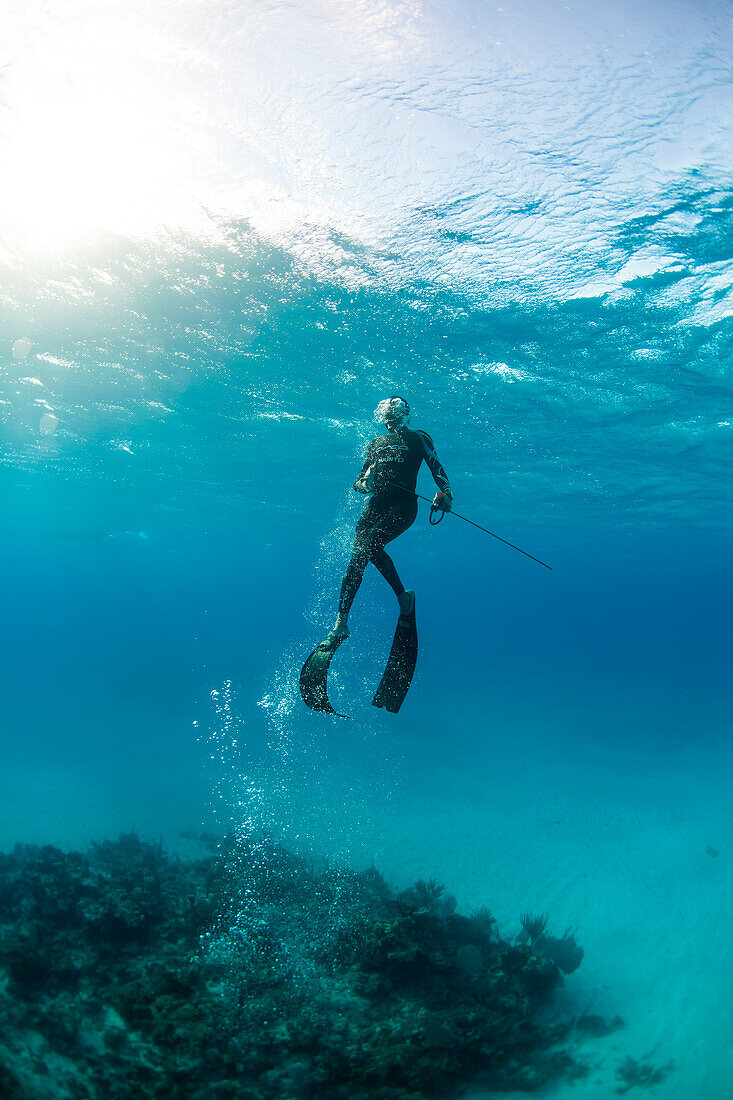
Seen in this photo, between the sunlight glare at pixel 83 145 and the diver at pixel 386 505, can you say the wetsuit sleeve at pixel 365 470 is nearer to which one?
the diver at pixel 386 505

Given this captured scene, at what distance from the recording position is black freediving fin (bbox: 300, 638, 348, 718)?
17.2ft

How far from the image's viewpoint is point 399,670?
224 inches

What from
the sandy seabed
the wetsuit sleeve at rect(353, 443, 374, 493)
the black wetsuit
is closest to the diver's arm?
the black wetsuit

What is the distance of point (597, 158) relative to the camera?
24.8 feet

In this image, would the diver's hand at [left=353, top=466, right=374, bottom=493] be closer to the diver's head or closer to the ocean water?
the diver's head

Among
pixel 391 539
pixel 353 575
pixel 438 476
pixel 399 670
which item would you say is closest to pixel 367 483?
pixel 391 539

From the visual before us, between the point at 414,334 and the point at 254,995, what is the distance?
529 inches

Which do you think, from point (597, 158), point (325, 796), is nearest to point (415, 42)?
point (597, 158)

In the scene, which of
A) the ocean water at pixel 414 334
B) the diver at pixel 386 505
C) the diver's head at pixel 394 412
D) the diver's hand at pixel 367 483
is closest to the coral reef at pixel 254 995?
the ocean water at pixel 414 334

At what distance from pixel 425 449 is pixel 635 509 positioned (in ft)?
94.4

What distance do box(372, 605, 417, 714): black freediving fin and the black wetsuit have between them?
0.51 m

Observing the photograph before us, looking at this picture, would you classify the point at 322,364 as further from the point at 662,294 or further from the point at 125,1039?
the point at 125,1039

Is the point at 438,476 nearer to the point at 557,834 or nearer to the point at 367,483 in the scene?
the point at 367,483

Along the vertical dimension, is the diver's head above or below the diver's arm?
above
